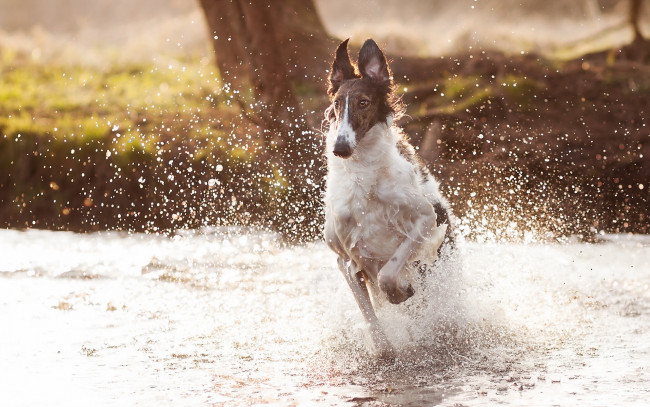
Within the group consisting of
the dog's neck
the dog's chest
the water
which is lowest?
the water

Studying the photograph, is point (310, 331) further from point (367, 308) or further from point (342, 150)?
point (342, 150)

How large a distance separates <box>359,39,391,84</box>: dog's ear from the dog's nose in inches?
26.4

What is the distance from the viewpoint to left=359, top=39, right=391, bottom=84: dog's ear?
5523 millimetres

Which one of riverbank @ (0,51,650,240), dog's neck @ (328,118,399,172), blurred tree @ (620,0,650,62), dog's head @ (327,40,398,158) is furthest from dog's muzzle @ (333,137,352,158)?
blurred tree @ (620,0,650,62)

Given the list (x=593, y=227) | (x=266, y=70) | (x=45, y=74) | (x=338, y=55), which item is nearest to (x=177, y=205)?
(x=266, y=70)

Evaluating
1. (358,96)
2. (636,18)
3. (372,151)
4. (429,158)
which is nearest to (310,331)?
(372,151)

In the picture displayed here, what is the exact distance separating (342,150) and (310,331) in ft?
5.42

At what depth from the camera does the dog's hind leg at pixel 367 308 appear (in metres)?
5.41

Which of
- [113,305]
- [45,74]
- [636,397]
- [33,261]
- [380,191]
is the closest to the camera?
[636,397]

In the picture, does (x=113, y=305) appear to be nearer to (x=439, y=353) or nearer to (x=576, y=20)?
(x=439, y=353)

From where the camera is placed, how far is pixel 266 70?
40.4ft

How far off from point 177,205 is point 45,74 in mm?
8221

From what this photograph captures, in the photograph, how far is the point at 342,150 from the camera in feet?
16.7

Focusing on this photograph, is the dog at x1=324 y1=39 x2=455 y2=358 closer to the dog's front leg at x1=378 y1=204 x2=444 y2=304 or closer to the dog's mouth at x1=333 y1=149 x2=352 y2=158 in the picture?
the dog's front leg at x1=378 y1=204 x2=444 y2=304
